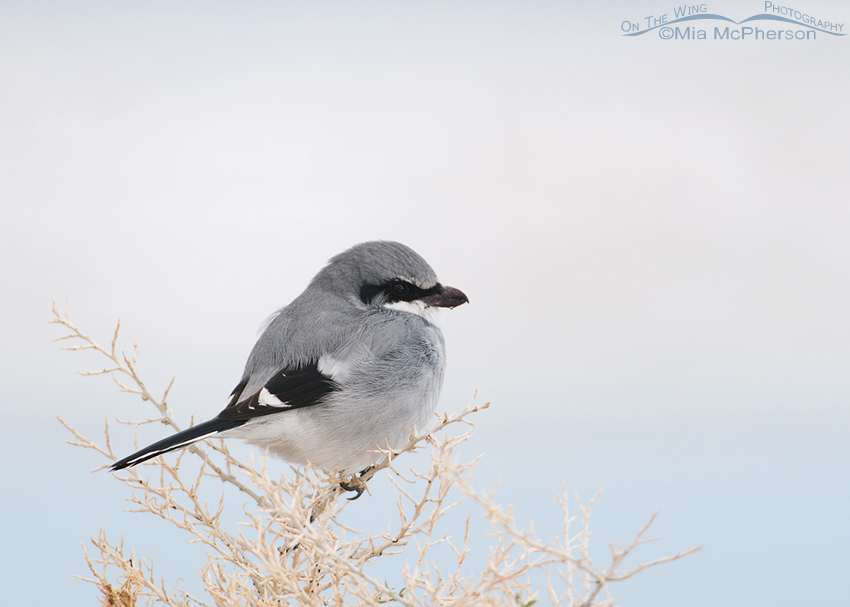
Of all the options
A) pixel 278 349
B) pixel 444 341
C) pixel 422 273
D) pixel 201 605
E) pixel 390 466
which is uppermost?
pixel 422 273

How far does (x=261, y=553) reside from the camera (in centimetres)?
151

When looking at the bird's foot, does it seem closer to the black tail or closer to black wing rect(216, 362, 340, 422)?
black wing rect(216, 362, 340, 422)

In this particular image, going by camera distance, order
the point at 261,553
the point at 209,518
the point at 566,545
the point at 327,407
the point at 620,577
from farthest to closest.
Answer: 1. the point at 327,407
2. the point at 209,518
3. the point at 261,553
4. the point at 566,545
5. the point at 620,577

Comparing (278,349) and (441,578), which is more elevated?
(278,349)

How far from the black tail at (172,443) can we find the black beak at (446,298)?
0.88 metres

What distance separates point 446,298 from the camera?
8.27ft

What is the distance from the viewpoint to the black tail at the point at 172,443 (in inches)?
70.5

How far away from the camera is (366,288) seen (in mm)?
2496

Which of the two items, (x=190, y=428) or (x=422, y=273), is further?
(x=422, y=273)

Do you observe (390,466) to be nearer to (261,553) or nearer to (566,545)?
(261,553)

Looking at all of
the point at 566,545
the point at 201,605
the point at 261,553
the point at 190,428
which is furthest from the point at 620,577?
the point at 201,605

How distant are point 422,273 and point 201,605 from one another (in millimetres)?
1224

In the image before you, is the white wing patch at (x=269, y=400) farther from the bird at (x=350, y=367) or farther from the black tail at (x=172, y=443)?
the black tail at (x=172, y=443)

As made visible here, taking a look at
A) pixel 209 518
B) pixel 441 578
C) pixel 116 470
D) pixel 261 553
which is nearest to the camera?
pixel 261 553
